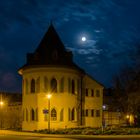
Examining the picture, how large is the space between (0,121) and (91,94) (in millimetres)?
16924

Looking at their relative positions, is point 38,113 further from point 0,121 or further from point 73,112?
point 0,121

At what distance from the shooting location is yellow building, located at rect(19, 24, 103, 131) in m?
60.6

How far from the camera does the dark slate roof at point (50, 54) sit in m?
61.9

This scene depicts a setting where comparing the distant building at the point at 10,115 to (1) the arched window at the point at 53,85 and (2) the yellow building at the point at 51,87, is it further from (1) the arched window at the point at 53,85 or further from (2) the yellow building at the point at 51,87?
(1) the arched window at the point at 53,85

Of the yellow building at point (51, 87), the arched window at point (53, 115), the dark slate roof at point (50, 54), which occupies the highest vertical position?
the dark slate roof at point (50, 54)

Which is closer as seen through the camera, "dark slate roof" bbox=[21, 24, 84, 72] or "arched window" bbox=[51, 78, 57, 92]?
"arched window" bbox=[51, 78, 57, 92]

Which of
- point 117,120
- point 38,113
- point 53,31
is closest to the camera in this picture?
point 38,113

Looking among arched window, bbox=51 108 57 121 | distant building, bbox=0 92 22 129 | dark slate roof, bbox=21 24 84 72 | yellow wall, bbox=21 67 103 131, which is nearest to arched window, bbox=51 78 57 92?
yellow wall, bbox=21 67 103 131

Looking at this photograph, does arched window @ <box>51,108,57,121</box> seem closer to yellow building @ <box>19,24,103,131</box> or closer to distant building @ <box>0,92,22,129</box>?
yellow building @ <box>19,24,103,131</box>

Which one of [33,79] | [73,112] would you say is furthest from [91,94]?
[33,79]

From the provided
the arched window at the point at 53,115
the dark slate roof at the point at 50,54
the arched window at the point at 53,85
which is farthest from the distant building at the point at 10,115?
the arched window at the point at 53,85

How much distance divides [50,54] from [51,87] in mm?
4861

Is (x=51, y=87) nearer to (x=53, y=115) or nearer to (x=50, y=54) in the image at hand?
(x=53, y=115)

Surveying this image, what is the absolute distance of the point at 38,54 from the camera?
62781mm
